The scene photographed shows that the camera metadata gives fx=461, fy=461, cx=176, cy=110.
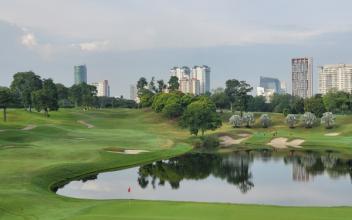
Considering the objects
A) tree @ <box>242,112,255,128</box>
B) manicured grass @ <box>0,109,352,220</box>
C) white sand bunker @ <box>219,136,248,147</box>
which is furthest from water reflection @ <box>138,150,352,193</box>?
tree @ <box>242,112,255,128</box>

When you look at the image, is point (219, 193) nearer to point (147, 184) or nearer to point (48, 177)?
point (147, 184)

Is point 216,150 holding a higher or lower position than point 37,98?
lower

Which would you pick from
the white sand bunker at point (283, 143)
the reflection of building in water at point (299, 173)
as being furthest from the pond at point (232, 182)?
the white sand bunker at point (283, 143)

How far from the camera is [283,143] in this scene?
375 feet

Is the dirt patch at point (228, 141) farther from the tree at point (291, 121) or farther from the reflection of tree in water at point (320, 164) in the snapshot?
the reflection of tree in water at point (320, 164)

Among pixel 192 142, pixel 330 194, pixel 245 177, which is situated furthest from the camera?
pixel 192 142

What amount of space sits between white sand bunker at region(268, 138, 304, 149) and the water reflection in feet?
48.1

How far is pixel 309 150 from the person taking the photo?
326 ft

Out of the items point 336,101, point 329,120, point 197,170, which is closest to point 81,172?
point 197,170

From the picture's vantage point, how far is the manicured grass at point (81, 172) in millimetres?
36906

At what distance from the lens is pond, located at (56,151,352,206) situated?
5028 centimetres

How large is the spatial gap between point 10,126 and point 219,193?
3079 inches

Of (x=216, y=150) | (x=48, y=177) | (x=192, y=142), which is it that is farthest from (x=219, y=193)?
(x=192, y=142)

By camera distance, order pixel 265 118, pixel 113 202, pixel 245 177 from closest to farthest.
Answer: pixel 113 202, pixel 245 177, pixel 265 118
